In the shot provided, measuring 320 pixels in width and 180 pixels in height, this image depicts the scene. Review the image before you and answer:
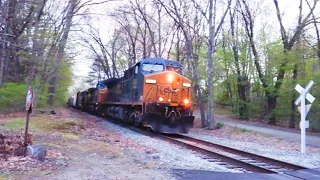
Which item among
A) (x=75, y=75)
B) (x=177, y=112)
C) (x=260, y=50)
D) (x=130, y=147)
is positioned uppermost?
(x=260, y=50)

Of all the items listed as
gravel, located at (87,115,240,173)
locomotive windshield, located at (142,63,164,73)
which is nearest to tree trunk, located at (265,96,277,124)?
locomotive windshield, located at (142,63,164,73)

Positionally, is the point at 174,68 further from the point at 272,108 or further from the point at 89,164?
the point at 272,108

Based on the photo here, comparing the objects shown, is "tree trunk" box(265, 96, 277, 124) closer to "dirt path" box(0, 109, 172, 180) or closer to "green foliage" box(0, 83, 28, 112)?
"green foliage" box(0, 83, 28, 112)

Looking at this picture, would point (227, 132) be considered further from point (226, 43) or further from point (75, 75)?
point (75, 75)

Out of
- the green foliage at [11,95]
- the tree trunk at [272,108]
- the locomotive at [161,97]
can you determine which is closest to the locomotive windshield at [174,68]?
the locomotive at [161,97]

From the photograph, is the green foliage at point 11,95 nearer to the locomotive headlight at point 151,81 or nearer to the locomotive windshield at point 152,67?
the locomotive windshield at point 152,67

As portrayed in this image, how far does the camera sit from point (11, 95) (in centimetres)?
2222

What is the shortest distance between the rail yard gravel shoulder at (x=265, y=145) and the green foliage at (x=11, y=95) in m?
12.7

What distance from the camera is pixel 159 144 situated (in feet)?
40.2

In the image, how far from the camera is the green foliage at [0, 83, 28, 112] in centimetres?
2191

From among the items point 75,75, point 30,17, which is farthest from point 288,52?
Result: point 75,75

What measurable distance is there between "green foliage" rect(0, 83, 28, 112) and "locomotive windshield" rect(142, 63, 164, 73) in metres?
9.73

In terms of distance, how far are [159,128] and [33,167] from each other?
977cm

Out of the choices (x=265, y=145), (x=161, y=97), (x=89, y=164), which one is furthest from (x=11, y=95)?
(x=89, y=164)
